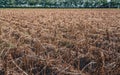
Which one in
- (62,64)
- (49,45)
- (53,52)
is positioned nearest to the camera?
(62,64)

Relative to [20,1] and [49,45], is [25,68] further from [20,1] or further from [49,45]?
[20,1]

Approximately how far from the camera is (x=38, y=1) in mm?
90438

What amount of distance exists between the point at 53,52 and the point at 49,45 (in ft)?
1.38

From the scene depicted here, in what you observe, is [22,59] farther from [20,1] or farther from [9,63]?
[20,1]

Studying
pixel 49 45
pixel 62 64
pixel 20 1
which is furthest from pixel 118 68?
pixel 20 1

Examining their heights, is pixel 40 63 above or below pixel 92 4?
above

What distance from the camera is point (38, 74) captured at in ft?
10.6

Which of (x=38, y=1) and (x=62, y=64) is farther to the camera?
(x=38, y=1)

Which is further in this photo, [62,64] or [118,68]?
[62,64]

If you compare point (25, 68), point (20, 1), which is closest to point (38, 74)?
point (25, 68)

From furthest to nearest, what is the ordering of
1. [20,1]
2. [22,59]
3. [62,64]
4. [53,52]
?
[20,1] → [53,52] → [22,59] → [62,64]

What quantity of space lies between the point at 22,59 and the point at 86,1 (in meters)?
92.3

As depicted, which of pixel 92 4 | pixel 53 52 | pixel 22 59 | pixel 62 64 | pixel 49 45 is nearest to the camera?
pixel 62 64

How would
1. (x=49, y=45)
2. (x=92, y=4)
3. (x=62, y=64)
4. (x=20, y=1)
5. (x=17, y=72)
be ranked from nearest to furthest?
(x=17, y=72) < (x=62, y=64) < (x=49, y=45) < (x=20, y=1) < (x=92, y=4)
